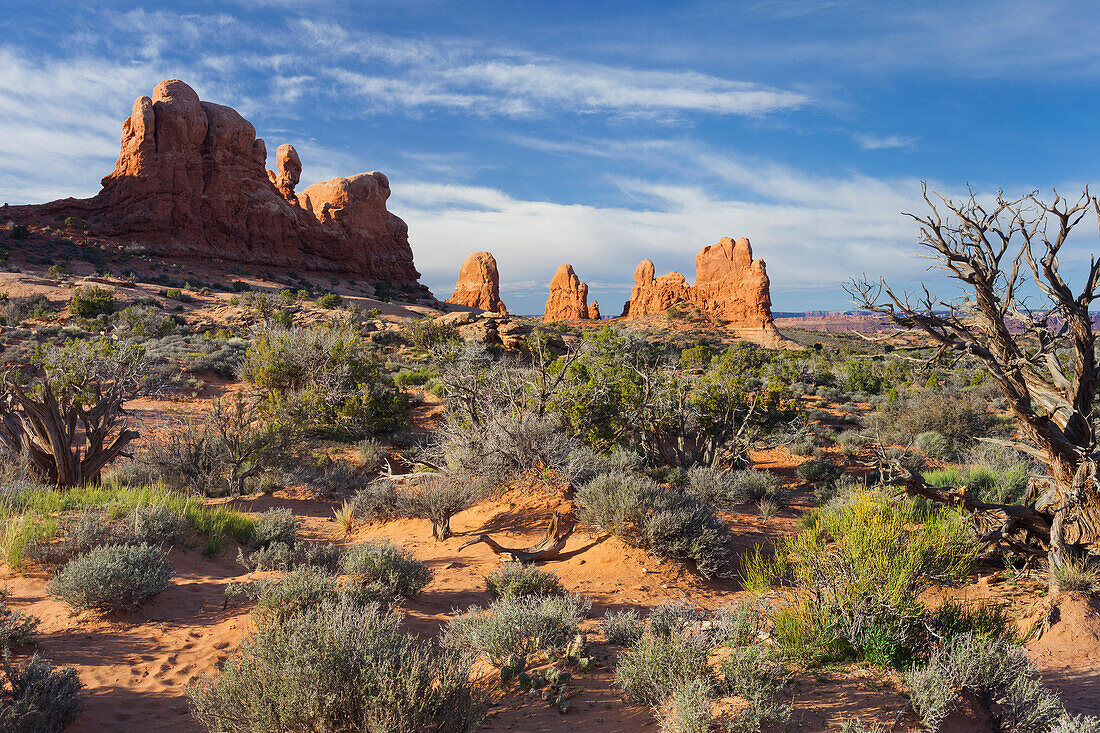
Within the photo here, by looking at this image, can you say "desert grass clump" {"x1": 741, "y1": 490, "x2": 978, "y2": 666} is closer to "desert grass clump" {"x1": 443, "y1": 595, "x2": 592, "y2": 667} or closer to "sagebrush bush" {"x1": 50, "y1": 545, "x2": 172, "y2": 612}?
"desert grass clump" {"x1": 443, "y1": 595, "x2": 592, "y2": 667}

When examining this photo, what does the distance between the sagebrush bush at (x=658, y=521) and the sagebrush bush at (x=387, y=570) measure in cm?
272

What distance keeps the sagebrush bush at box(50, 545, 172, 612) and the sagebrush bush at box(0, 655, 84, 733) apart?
3.84ft

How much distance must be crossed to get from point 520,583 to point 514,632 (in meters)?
1.50

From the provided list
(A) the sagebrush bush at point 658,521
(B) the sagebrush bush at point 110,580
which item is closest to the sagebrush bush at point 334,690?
(B) the sagebrush bush at point 110,580

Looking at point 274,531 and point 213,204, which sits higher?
point 213,204

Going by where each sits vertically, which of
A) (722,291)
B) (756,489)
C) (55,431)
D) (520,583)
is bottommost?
(520,583)

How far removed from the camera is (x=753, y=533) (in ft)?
26.7

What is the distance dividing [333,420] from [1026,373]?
1301 centimetres

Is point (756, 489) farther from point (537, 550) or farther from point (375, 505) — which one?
point (375, 505)

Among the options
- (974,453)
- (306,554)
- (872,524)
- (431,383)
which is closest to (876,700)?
(872,524)

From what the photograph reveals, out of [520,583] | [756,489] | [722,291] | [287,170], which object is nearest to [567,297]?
[722,291]

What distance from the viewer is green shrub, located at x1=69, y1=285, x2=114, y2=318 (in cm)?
2505

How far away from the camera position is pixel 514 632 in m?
4.14

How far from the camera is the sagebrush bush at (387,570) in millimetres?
5309
